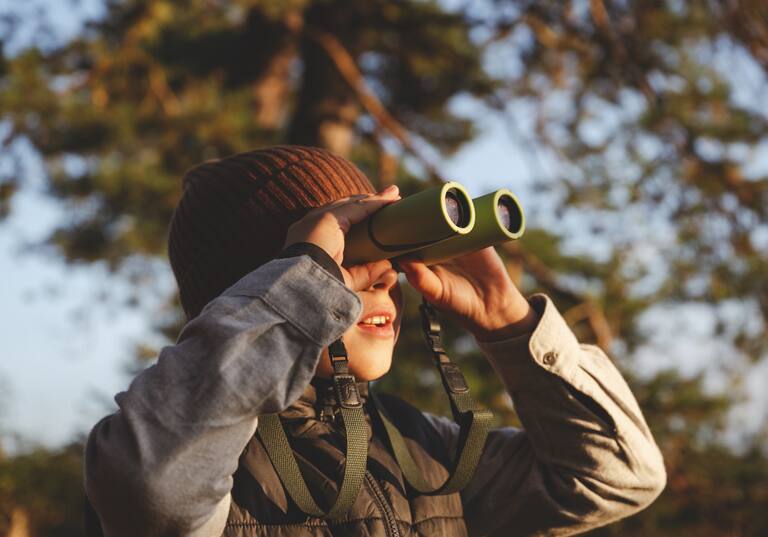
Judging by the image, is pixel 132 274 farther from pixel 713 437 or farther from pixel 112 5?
pixel 713 437

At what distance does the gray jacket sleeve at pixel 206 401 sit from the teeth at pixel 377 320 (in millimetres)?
193

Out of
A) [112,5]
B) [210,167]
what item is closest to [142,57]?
[112,5]

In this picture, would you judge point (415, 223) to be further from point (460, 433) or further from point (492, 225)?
point (460, 433)

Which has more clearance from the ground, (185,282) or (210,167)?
(210,167)

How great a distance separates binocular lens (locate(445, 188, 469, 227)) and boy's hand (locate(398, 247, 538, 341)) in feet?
0.85

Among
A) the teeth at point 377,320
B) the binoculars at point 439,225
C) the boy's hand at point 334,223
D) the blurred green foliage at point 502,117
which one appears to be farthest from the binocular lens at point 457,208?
the blurred green foliage at point 502,117

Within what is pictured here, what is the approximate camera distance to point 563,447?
4.23 feet

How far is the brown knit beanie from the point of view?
1.18 metres

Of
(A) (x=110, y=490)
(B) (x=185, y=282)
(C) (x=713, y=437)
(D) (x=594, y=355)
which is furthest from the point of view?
(C) (x=713, y=437)

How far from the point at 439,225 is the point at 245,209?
0.34 m

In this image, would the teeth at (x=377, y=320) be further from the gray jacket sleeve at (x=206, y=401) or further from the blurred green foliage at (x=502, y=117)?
the blurred green foliage at (x=502, y=117)

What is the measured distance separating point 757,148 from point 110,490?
12.8 ft

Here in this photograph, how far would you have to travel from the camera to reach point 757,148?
4020 mm

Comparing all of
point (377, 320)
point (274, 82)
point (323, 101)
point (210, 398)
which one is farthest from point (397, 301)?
point (274, 82)
